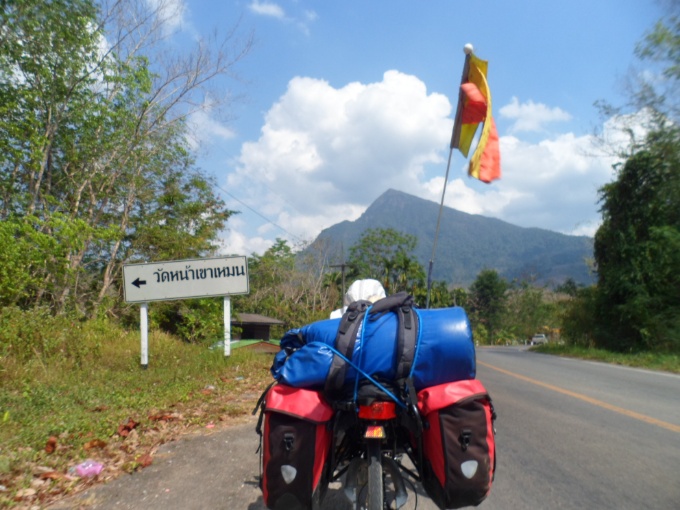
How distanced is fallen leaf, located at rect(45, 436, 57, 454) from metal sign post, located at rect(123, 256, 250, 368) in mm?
5640

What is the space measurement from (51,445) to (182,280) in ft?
20.7

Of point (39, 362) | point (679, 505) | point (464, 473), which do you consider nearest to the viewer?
point (464, 473)

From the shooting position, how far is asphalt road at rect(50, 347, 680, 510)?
3686 mm

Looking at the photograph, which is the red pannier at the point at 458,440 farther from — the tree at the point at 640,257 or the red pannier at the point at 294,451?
the tree at the point at 640,257

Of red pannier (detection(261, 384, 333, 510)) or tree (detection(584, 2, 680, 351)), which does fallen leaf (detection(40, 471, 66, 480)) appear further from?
tree (detection(584, 2, 680, 351))

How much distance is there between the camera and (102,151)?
15.4 meters

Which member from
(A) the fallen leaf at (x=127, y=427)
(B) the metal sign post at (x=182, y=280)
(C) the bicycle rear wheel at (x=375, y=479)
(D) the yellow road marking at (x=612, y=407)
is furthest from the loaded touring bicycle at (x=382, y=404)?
(B) the metal sign post at (x=182, y=280)

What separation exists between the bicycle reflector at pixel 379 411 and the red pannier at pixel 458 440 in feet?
0.51

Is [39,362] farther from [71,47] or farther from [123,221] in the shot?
[123,221]

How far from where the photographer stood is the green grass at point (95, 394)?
14.8ft

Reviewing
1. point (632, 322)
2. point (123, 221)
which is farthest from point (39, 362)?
point (632, 322)

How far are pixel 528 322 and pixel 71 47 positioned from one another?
228 feet

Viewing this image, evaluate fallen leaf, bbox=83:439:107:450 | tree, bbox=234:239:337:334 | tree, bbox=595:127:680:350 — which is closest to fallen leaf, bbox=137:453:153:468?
fallen leaf, bbox=83:439:107:450

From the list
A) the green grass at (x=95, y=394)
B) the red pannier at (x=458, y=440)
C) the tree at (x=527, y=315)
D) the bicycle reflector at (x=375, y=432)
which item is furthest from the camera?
the tree at (x=527, y=315)
